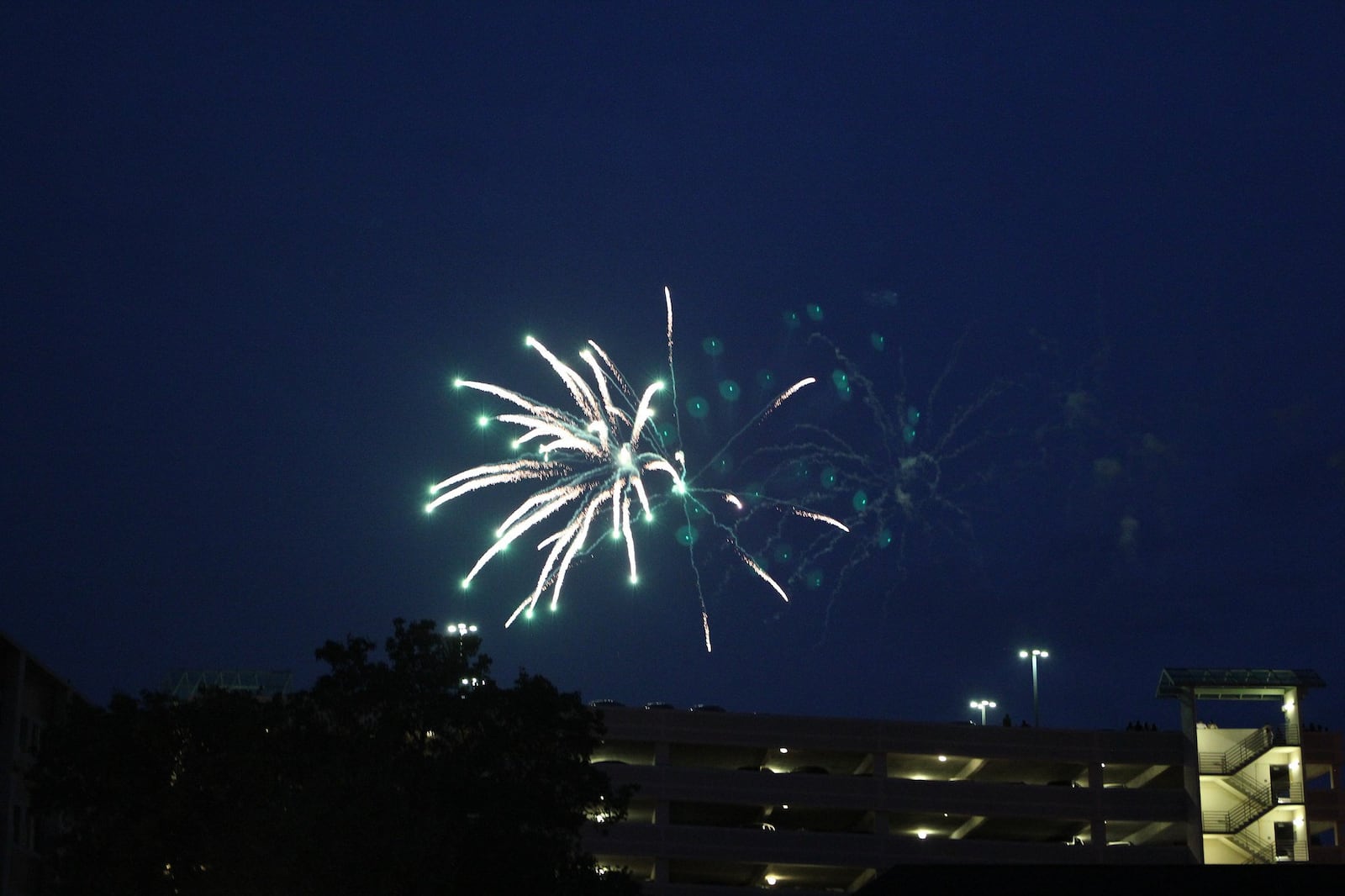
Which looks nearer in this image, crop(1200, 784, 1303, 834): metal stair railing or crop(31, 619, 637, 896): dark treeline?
crop(31, 619, 637, 896): dark treeline

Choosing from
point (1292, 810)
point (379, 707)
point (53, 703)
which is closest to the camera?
point (379, 707)

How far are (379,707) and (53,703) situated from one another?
1034 inches

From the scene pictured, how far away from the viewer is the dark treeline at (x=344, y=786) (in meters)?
37.6

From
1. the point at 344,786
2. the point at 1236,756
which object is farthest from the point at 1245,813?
the point at 344,786

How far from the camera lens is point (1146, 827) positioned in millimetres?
79875

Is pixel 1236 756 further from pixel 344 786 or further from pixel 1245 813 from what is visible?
pixel 344 786

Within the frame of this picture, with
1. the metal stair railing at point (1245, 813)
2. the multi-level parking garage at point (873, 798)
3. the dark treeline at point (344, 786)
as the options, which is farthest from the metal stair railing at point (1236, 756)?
the dark treeline at point (344, 786)

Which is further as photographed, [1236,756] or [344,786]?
[1236,756]

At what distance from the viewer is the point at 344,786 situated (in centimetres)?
3856

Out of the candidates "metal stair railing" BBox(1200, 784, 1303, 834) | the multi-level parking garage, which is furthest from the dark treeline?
"metal stair railing" BBox(1200, 784, 1303, 834)

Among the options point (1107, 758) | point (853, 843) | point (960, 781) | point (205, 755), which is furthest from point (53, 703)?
point (1107, 758)

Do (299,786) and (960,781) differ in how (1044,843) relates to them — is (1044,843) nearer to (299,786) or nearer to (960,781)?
(960,781)

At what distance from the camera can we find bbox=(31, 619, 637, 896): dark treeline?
3762 cm

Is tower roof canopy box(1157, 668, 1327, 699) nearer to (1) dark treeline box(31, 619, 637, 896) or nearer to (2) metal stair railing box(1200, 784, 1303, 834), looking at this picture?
(2) metal stair railing box(1200, 784, 1303, 834)
